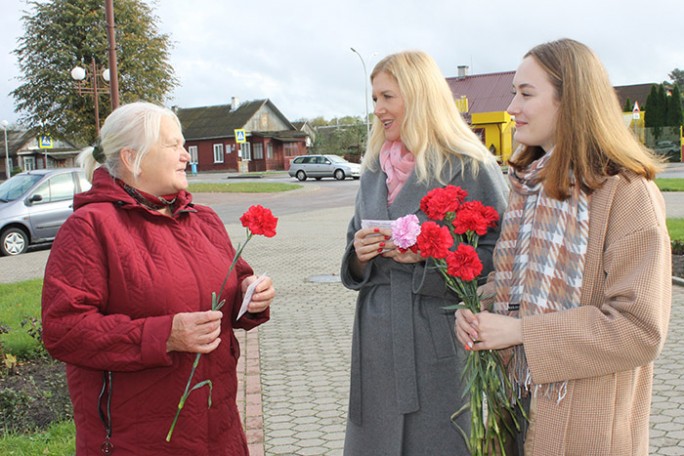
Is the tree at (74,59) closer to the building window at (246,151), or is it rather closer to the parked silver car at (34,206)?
the parked silver car at (34,206)

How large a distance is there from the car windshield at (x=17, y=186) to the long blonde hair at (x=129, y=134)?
43.4 feet

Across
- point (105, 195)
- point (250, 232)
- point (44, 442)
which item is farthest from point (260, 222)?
point (44, 442)

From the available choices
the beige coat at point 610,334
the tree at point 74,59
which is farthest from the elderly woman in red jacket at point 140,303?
the tree at point 74,59

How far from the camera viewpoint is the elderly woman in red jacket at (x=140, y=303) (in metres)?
2.35

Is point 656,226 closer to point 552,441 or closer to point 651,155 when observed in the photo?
point 651,155

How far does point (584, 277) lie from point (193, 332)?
1234 mm

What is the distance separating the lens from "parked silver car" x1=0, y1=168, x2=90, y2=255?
47.2 feet

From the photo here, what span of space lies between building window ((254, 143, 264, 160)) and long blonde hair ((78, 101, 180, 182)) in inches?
2420

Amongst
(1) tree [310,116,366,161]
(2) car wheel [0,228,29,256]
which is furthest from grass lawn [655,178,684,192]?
(1) tree [310,116,366,161]

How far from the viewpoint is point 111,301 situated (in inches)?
96.4

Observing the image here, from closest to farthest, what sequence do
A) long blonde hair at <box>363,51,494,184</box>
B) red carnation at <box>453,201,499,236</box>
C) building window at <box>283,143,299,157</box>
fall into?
red carnation at <box>453,201,499,236</box>, long blonde hair at <box>363,51,494,184</box>, building window at <box>283,143,299,157</box>

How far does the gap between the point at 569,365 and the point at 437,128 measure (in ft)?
4.17

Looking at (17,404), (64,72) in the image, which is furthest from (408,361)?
(64,72)

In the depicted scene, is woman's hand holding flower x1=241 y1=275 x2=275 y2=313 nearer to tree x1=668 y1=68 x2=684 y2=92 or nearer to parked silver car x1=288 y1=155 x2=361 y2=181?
parked silver car x1=288 y1=155 x2=361 y2=181
